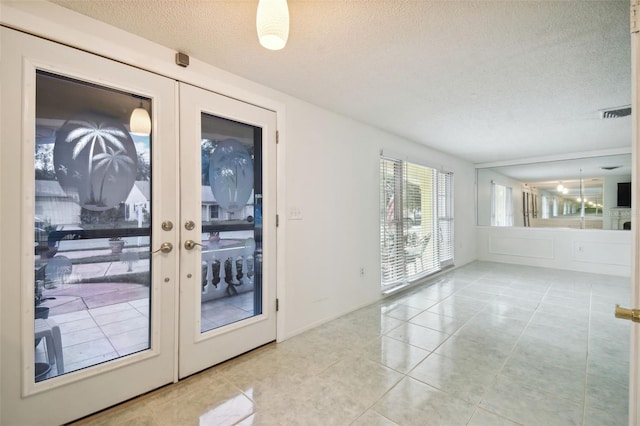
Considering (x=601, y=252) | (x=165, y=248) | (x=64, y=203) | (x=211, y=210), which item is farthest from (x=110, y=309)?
(x=601, y=252)

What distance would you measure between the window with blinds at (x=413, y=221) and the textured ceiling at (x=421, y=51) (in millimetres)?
1100

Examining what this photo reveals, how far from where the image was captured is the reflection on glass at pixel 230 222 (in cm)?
223

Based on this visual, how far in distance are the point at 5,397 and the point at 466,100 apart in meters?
4.03

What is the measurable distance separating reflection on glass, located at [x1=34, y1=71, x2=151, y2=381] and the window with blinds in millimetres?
2887

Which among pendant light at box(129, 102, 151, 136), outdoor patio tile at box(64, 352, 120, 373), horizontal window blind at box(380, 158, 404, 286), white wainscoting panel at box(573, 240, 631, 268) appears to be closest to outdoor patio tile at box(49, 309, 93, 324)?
outdoor patio tile at box(64, 352, 120, 373)

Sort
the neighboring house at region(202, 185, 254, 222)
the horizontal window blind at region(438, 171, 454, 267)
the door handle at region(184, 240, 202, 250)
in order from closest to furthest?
the door handle at region(184, 240, 202, 250) → the neighboring house at region(202, 185, 254, 222) → the horizontal window blind at region(438, 171, 454, 267)

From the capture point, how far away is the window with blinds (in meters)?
3.99

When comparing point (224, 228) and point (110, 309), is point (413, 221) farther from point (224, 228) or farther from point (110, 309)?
point (110, 309)

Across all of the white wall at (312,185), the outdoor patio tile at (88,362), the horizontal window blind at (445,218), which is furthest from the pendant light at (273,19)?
the horizontal window blind at (445,218)

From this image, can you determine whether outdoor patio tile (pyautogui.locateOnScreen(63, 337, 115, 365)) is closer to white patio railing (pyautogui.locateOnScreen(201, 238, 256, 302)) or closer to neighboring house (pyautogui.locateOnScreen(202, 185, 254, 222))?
white patio railing (pyautogui.locateOnScreen(201, 238, 256, 302))

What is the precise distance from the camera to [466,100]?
9.47ft

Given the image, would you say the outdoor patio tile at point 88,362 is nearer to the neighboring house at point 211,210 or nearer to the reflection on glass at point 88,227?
the reflection on glass at point 88,227

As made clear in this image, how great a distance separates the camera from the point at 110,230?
1806 millimetres

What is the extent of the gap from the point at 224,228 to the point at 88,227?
87cm
